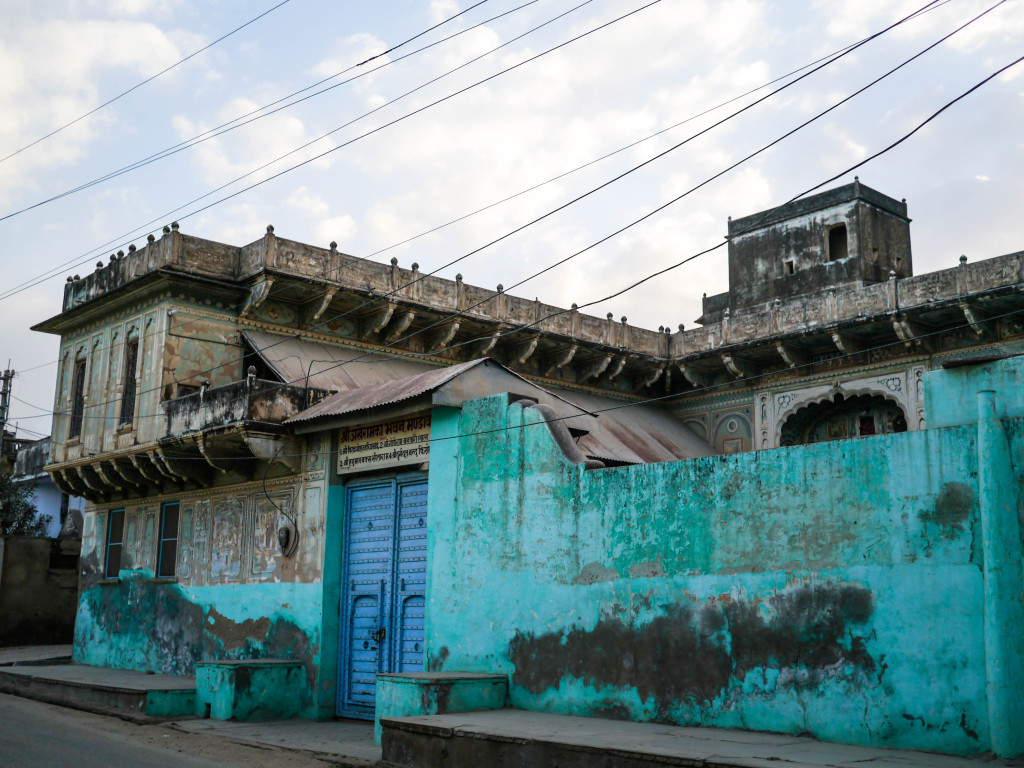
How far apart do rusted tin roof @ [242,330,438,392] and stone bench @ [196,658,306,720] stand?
4528mm

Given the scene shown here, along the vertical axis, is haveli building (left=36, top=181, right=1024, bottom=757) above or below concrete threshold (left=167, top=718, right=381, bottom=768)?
above

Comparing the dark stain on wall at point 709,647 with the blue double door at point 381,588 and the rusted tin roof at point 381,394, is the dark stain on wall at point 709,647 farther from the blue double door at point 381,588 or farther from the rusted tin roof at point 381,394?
the rusted tin roof at point 381,394

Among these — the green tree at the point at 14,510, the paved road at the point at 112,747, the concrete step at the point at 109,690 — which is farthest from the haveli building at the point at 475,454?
the green tree at the point at 14,510

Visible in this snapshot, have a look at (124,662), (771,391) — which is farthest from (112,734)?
(771,391)

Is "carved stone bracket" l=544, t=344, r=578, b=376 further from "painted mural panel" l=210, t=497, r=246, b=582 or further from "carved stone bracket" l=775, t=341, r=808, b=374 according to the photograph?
"painted mural panel" l=210, t=497, r=246, b=582

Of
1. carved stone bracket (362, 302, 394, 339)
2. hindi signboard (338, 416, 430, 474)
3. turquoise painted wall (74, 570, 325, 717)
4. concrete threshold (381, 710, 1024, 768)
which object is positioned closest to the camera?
concrete threshold (381, 710, 1024, 768)

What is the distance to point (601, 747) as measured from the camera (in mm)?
7984

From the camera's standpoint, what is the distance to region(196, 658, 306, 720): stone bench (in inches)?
530

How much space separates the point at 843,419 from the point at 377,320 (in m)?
9.64

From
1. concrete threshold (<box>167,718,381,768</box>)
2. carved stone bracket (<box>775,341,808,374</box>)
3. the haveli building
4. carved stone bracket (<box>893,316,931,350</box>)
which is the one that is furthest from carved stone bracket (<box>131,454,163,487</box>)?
carved stone bracket (<box>893,316,931,350</box>)

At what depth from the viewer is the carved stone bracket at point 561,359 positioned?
67.3ft

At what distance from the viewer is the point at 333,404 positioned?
1471 cm

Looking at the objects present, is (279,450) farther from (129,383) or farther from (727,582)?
(727,582)

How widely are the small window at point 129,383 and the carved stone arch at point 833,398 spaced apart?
41.5 feet
